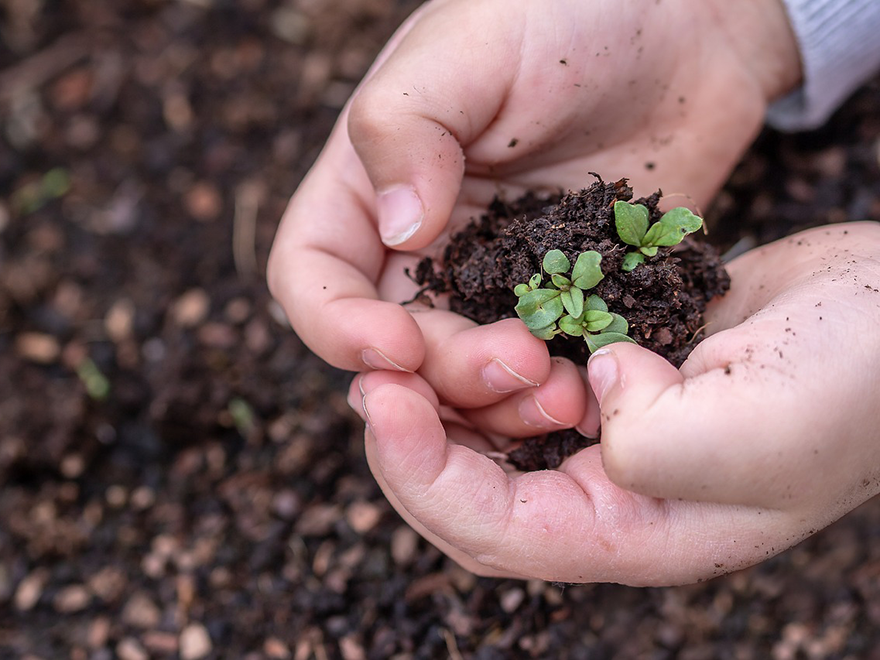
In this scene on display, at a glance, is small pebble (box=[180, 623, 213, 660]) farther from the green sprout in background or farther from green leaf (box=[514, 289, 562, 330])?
the green sprout in background

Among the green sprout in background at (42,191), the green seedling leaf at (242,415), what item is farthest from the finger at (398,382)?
the green sprout in background at (42,191)

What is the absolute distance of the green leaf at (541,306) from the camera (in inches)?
73.7

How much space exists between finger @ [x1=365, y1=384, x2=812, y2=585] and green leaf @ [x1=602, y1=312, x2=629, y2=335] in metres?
→ 0.37

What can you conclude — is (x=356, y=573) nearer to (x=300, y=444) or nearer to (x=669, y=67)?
(x=300, y=444)

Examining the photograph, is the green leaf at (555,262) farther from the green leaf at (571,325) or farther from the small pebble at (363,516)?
the small pebble at (363,516)

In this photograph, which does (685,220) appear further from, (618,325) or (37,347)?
(37,347)

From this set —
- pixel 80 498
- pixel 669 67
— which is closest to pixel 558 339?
pixel 669 67

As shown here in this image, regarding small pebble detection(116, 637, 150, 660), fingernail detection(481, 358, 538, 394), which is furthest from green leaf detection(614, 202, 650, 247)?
small pebble detection(116, 637, 150, 660)

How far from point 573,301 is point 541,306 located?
8cm

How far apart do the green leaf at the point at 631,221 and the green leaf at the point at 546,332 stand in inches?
11.4

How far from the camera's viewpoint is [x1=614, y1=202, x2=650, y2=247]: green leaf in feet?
6.17

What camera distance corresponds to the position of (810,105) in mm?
2861

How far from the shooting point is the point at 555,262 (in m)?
1.87

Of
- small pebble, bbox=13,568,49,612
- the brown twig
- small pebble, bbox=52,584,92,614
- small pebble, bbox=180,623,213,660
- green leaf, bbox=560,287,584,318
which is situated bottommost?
small pebble, bbox=13,568,49,612
